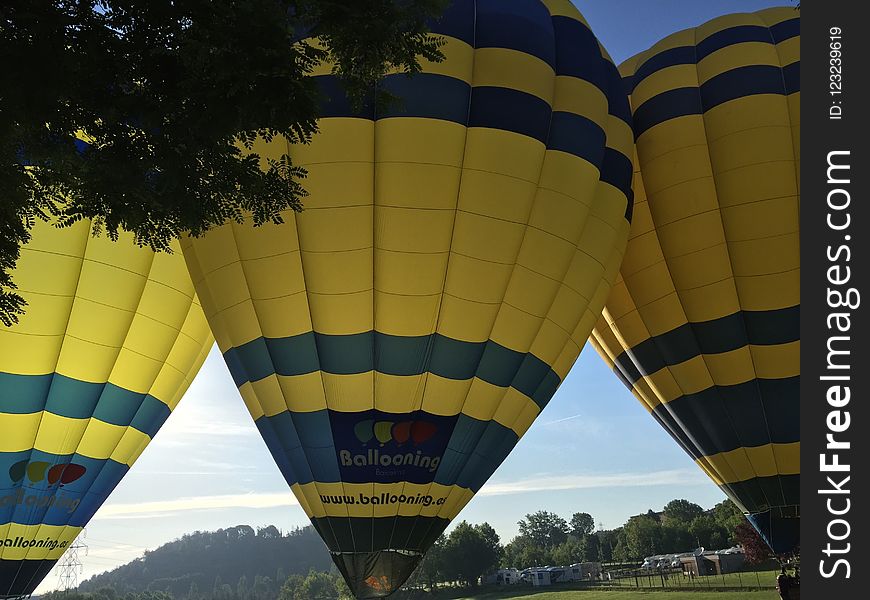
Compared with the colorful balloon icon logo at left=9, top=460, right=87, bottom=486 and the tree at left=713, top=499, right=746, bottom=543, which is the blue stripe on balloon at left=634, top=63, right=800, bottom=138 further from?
the tree at left=713, top=499, right=746, bottom=543

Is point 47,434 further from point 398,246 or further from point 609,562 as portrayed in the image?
point 609,562

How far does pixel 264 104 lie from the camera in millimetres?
3812

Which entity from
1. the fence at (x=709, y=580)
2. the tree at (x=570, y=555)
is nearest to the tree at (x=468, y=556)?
the tree at (x=570, y=555)

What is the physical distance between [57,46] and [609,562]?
248 feet

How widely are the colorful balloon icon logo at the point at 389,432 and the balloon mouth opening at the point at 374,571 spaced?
3.90 ft

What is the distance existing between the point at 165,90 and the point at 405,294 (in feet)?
13.2

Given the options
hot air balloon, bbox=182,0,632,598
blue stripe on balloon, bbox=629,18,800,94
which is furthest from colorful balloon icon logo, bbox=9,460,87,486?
blue stripe on balloon, bbox=629,18,800,94

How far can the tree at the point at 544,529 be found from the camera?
4016 inches

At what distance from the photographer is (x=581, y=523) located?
111500 millimetres

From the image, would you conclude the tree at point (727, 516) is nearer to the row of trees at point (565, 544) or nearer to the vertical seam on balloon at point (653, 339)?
the row of trees at point (565, 544)

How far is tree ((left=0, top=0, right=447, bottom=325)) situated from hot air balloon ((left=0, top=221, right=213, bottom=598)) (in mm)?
5621

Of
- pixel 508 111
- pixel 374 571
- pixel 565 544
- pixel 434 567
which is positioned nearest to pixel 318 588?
pixel 565 544

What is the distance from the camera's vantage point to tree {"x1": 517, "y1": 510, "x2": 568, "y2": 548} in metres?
102

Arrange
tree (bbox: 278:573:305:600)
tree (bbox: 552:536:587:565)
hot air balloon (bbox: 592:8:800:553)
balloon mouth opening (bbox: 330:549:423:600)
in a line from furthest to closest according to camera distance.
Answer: tree (bbox: 278:573:305:600), tree (bbox: 552:536:587:565), hot air balloon (bbox: 592:8:800:553), balloon mouth opening (bbox: 330:549:423:600)
